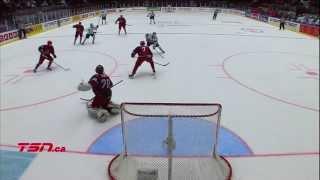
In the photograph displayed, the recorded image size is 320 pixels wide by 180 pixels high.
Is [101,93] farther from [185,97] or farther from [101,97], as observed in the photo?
[185,97]

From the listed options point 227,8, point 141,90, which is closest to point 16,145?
point 141,90

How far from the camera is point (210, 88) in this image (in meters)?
7.22

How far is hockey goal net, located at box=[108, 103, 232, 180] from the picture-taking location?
3.33 metres

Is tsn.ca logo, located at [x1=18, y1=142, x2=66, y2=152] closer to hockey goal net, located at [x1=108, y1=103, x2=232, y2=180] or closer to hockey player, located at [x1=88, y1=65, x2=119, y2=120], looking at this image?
hockey player, located at [x1=88, y1=65, x2=119, y2=120]

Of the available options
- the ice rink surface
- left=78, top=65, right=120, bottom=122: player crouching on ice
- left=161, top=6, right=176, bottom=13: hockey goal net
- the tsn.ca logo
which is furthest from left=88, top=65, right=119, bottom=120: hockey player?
left=161, top=6, right=176, bottom=13: hockey goal net

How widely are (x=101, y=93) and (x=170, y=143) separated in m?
2.30

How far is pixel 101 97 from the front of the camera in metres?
5.26

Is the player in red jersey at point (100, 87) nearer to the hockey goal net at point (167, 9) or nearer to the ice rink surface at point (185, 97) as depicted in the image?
the ice rink surface at point (185, 97)

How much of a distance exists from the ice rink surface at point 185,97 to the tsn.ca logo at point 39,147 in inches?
3.7

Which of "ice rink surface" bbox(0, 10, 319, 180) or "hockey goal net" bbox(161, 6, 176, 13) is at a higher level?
"hockey goal net" bbox(161, 6, 176, 13)

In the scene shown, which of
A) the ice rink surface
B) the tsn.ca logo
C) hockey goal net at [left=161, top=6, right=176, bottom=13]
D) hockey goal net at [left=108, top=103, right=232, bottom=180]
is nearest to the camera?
hockey goal net at [left=108, top=103, right=232, bottom=180]

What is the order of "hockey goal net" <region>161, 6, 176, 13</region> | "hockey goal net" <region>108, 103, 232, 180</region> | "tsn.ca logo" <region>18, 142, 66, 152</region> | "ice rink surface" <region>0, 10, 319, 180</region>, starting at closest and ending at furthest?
"hockey goal net" <region>108, 103, 232, 180</region> < "ice rink surface" <region>0, 10, 319, 180</region> < "tsn.ca logo" <region>18, 142, 66, 152</region> < "hockey goal net" <region>161, 6, 176, 13</region>

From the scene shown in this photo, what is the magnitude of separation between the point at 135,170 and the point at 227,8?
3280 cm

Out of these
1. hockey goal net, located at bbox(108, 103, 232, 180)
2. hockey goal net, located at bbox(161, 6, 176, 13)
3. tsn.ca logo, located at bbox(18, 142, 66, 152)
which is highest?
hockey goal net, located at bbox(161, 6, 176, 13)
